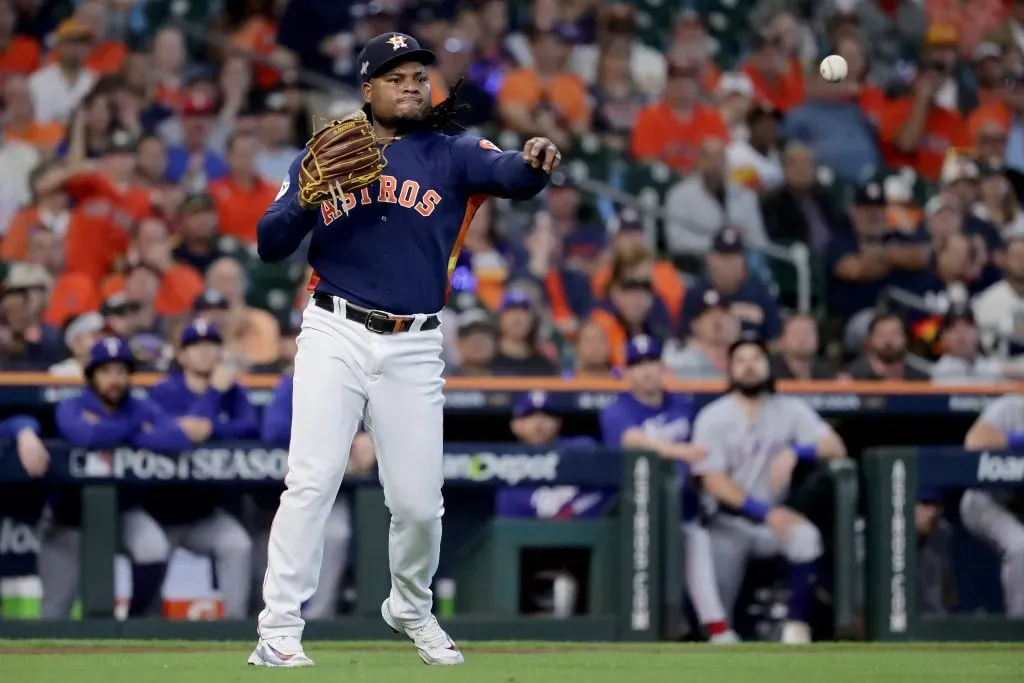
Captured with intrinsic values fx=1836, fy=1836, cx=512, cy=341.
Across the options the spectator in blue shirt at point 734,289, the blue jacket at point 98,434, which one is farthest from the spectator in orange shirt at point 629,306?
the blue jacket at point 98,434

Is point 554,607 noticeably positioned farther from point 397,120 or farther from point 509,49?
point 509,49

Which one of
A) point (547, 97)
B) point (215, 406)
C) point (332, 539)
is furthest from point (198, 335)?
point (547, 97)

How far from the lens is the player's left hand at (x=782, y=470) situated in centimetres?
852

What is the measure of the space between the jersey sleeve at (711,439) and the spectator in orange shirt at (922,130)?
5.95 m

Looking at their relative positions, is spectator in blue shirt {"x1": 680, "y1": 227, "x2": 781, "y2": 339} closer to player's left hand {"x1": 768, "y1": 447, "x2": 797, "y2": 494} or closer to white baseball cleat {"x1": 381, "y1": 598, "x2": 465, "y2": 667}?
player's left hand {"x1": 768, "y1": 447, "x2": 797, "y2": 494}

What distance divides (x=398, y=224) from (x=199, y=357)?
2.82 m

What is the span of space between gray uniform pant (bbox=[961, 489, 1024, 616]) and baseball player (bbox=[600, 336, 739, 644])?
1.26 meters

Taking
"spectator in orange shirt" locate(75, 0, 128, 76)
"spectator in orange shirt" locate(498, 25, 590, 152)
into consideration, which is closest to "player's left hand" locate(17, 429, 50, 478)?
"spectator in orange shirt" locate(75, 0, 128, 76)

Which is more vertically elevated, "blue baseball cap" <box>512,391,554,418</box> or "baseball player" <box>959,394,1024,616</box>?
"blue baseball cap" <box>512,391,554,418</box>

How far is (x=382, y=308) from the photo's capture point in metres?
5.85

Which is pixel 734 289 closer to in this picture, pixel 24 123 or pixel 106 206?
pixel 106 206

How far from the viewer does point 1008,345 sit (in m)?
11.5

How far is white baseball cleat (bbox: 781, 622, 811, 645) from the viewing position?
327 inches

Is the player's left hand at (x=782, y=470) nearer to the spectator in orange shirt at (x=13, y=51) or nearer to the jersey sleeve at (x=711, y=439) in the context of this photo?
the jersey sleeve at (x=711, y=439)
